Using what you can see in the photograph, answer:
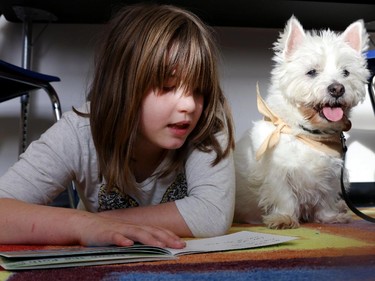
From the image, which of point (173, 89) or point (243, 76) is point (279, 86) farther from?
point (243, 76)

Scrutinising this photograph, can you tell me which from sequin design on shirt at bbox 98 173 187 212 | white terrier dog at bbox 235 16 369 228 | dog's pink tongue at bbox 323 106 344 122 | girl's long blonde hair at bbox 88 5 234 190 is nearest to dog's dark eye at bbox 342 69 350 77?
white terrier dog at bbox 235 16 369 228

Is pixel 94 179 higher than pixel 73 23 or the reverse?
the reverse

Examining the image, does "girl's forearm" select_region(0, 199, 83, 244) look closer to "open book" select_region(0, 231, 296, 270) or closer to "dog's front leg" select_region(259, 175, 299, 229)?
"open book" select_region(0, 231, 296, 270)

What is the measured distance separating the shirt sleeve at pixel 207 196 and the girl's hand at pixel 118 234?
0.16m

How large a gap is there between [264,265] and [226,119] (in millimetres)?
492

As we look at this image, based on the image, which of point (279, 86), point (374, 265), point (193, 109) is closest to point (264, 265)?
point (374, 265)

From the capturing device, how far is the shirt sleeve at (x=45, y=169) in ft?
2.99

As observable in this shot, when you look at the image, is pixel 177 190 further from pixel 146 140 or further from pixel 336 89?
pixel 336 89

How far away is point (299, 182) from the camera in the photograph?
1.26 m

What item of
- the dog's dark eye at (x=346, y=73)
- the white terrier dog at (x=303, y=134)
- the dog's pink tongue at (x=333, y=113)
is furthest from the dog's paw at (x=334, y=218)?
the dog's dark eye at (x=346, y=73)

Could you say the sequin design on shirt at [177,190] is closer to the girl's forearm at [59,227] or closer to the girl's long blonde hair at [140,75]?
the girl's long blonde hair at [140,75]

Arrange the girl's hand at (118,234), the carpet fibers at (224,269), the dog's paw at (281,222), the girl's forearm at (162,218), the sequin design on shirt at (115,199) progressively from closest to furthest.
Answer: the carpet fibers at (224,269)
the girl's hand at (118,234)
the girl's forearm at (162,218)
the sequin design on shirt at (115,199)
the dog's paw at (281,222)

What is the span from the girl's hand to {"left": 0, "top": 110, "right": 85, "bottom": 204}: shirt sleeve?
18cm

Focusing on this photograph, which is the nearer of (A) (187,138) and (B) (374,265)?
(B) (374,265)
